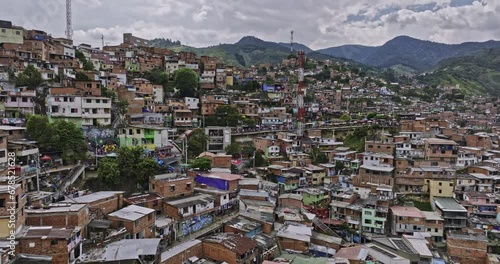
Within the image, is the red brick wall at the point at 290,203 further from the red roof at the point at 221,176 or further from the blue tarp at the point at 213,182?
the blue tarp at the point at 213,182

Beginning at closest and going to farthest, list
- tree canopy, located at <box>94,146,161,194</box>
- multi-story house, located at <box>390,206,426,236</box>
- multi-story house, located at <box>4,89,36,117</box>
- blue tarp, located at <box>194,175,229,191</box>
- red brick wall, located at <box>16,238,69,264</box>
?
red brick wall, located at <box>16,238,69,264</box> < tree canopy, located at <box>94,146,161,194</box> < blue tarp, located at <box>194,175,229,191</box> < multi-story house, located at <box>390,206,426,236</box> < multi-story house, located at <box>4,89,36,117</box>

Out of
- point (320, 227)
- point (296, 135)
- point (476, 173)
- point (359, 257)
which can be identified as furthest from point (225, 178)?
point (476, 173)

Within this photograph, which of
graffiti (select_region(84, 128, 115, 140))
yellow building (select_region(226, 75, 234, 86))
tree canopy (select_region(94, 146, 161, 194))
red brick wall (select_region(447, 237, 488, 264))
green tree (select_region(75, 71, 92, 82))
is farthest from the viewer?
yellow building (select_region(226, 75, 234, 86))

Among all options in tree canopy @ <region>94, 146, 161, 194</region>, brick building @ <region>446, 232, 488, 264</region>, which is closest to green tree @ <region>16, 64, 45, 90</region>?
tree canopy @ <region>94, 146, 161, 194</region>

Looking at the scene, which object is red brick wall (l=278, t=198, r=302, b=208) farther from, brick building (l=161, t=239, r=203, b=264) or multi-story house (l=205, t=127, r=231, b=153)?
multi-story house (l=205, t=127, r=231, b=153)

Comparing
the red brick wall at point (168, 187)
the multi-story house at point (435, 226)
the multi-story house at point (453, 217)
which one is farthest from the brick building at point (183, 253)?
the multi-story house at point (453, 217)

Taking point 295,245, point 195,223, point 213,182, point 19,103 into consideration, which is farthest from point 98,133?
point 295,245
